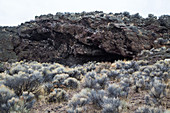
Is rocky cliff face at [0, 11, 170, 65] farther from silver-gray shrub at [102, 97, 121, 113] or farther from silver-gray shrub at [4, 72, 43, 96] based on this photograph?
silver-gray shrub at [102, 97, 121, 113]

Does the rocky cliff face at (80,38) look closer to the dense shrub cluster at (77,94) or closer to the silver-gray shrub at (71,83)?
the dense shrub cluster at (77,94)

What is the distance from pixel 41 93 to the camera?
5.21 meters

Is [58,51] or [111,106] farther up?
[58,51]

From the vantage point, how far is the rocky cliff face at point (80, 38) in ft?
58.6

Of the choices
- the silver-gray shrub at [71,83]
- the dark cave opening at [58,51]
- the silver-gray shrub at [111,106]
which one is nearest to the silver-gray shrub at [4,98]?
the silver-gray shrub at [111,106]

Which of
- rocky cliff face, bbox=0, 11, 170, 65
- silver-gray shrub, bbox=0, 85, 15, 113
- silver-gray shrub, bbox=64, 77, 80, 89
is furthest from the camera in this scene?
rocky cliff face, bbox=0, 11, 170, 65

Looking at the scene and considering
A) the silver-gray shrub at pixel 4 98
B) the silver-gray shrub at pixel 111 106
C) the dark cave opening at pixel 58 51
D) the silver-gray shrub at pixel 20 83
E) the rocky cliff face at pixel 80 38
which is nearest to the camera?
the silver-gray shrub at pixel 111 106

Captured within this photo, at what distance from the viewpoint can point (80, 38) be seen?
18.7 metres

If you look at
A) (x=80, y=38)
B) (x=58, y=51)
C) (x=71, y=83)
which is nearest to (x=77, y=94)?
(x=71, y=83)

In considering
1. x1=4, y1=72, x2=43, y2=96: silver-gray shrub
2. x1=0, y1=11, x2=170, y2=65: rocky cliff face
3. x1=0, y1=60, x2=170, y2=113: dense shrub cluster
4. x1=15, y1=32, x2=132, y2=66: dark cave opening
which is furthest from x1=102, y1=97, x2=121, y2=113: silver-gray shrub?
x1=15, y1=32, x2=132, y2=66: dark cave opening

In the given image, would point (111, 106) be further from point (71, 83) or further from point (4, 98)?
point (71, 83)

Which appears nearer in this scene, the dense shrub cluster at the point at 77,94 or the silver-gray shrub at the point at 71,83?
the dense shrub cluster at the point at 77,94

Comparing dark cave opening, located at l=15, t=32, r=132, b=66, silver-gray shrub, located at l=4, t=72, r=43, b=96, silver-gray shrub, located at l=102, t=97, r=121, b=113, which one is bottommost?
silver-gray shrub, located at l=102, t=97, r=121, b=113

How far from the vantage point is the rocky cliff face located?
58.6 ft
